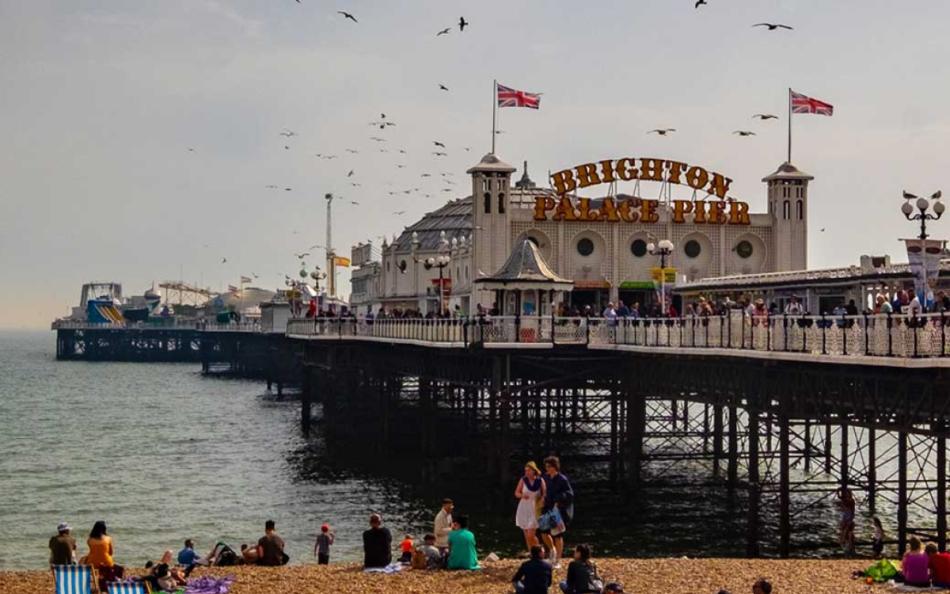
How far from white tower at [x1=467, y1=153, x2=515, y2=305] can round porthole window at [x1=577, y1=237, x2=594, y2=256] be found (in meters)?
3.42

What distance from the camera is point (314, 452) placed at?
6147cm

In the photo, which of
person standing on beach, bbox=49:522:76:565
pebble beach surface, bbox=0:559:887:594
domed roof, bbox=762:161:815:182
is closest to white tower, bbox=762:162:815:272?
domed roof, bbox=762:161:815:182

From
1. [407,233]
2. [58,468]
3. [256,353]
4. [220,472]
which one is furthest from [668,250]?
[256,353]

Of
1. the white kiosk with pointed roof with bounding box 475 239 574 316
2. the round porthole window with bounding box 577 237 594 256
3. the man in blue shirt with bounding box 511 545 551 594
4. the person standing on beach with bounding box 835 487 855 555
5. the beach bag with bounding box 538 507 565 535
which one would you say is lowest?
the person standing on beach with bounding box 835 487 855 555

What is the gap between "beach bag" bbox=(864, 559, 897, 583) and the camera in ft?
78.2

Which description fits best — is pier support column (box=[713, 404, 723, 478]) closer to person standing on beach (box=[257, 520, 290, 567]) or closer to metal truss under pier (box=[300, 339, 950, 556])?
metal truss under pier (box=[300, 339, 950, 556])

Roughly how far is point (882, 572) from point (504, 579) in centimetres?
643

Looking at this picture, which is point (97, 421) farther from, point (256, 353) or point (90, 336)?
point (90, 336)

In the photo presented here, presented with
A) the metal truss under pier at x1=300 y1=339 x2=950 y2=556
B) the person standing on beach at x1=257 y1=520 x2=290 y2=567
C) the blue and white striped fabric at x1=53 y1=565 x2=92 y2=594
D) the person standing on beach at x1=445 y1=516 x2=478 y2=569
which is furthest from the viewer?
the metal truss under pier at x1=300 y1=339 x2=950 y2=556

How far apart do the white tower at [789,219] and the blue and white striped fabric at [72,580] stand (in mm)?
50096

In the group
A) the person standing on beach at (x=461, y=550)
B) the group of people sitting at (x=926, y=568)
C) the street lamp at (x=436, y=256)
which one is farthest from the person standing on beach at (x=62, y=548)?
the street lamp at (x=436, y=256)

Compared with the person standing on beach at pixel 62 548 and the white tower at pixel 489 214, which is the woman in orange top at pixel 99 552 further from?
the white tower at pixel 489 214

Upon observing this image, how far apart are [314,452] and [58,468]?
10.7m

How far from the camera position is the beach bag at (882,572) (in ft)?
78.2
